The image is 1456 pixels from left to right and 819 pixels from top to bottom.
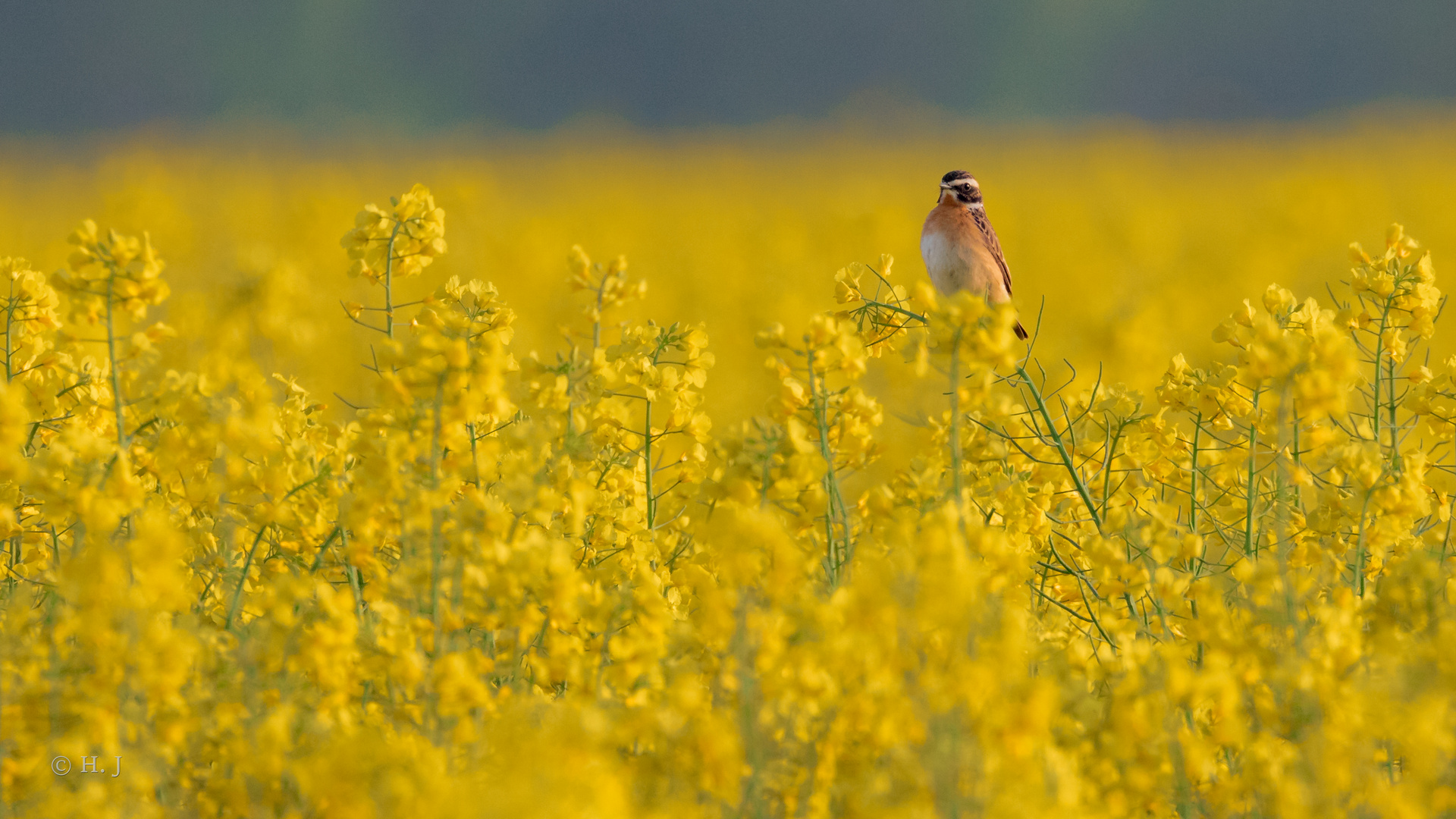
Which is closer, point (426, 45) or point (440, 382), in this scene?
point (440, 382)

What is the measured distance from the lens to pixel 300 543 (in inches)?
118

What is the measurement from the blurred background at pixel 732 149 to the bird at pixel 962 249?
2.12 metres

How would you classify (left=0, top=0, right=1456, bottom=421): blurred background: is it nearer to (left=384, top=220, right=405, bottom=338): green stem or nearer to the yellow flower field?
(left=384, top=220, right=405, bottom=338): green stem

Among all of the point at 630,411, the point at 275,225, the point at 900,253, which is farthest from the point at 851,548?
the point at 275,225

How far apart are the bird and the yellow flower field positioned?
2.75 ft

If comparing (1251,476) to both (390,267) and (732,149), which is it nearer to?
(390,267)

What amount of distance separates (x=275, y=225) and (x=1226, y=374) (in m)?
15.1

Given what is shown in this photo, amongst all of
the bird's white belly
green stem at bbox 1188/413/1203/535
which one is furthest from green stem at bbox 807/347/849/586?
the bird's white belly

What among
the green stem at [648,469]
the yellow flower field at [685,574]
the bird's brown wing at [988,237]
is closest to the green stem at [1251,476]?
the yellow flower field at [685,574]

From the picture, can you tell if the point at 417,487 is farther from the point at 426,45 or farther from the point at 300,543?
the point at 426,45

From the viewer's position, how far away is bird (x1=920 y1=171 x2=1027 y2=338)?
4266 millimetres

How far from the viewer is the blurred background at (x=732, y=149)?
452 inches

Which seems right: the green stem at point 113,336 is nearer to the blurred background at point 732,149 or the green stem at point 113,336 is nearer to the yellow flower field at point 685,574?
the yellow flower field at point 685,574

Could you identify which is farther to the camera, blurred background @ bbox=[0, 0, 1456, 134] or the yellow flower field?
blurred background @ bbox=[0, 0, 1456, 134]
